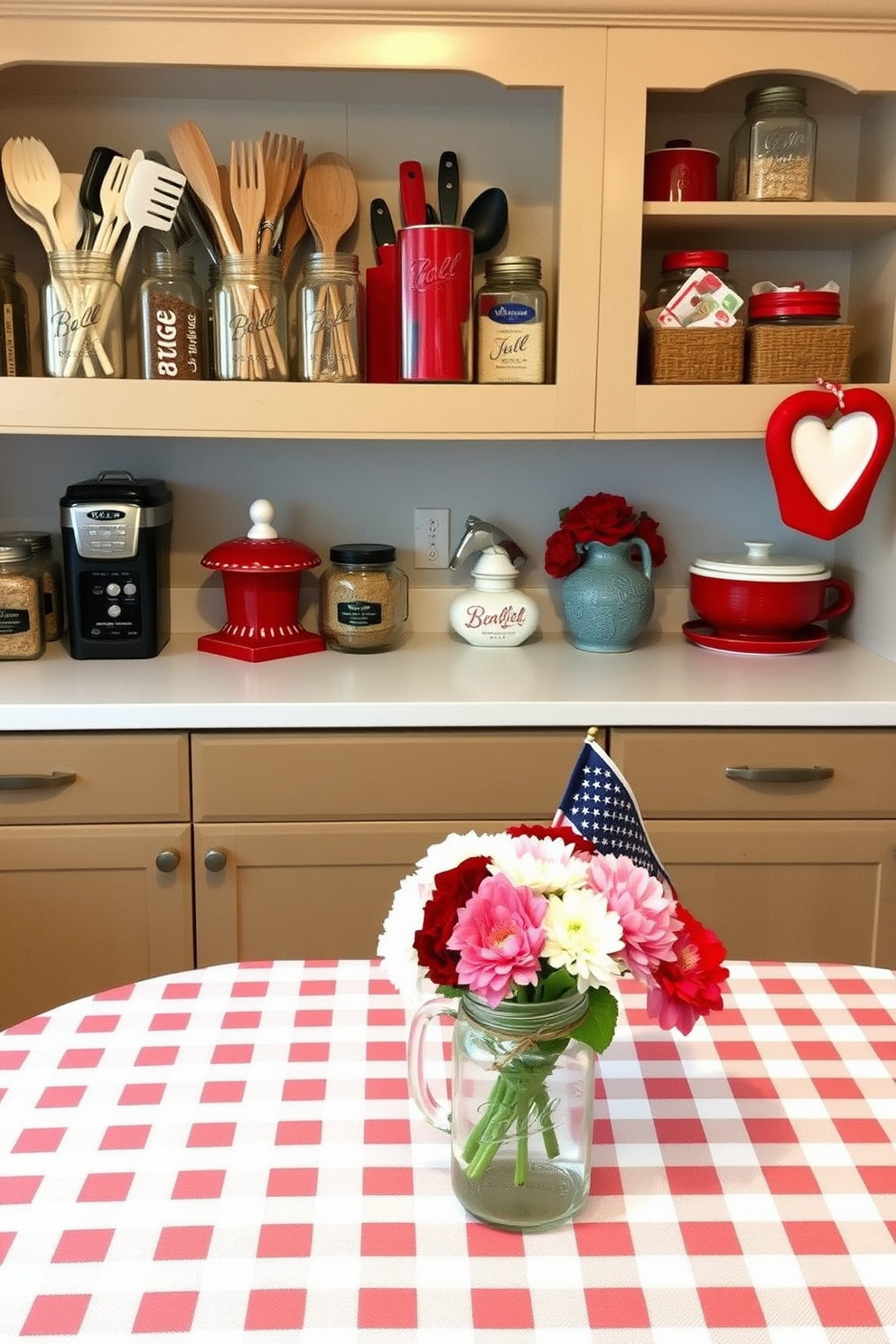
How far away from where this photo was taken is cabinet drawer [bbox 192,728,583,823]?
77.7 inches

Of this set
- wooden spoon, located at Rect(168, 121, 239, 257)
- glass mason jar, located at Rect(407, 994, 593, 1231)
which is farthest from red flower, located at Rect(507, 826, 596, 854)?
wooden spoon, located at Rect(168, 121, 239, 257)

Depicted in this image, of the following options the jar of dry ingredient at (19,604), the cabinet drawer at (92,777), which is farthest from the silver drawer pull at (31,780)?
the jar of dry ingredient at (19,604)

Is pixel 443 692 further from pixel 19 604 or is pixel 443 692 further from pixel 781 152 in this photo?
pixel 781 152

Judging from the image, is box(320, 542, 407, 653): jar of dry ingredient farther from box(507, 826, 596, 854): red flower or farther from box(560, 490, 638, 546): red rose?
box(507, 826, 596, 854): red flower

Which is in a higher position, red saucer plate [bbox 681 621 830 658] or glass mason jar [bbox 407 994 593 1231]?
red saucer plate [bbox 681 621 830 658]

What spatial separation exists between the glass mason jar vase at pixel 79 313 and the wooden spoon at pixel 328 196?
15.1 inches

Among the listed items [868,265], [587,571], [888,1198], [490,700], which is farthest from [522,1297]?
[868,265]

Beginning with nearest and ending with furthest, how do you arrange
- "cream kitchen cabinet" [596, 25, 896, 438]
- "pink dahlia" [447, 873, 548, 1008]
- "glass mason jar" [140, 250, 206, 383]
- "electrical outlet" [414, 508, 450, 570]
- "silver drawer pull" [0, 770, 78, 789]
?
"pink dahlia" [447, 873, 548, 1008]
"silver drawer pull" [0, 770, 78, 789]
"cream kitchen cabinet" [596, 25, 896, 438]
"glass mason jar" [140, 250, 206, 383]
"electrical outlet" [414, 508, 450, 570]

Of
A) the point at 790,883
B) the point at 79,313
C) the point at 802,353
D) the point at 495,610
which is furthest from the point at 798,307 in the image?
the point at 79,313

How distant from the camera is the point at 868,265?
93.1 inches

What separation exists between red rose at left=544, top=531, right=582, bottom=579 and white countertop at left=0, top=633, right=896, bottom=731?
7.5 inches

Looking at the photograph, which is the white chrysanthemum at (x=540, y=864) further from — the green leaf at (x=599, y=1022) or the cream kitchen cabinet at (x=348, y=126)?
the cream kitchen cabinet at (x=348, y=126)

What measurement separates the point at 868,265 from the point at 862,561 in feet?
1.83

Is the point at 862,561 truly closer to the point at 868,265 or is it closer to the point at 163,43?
the point at 868,265
